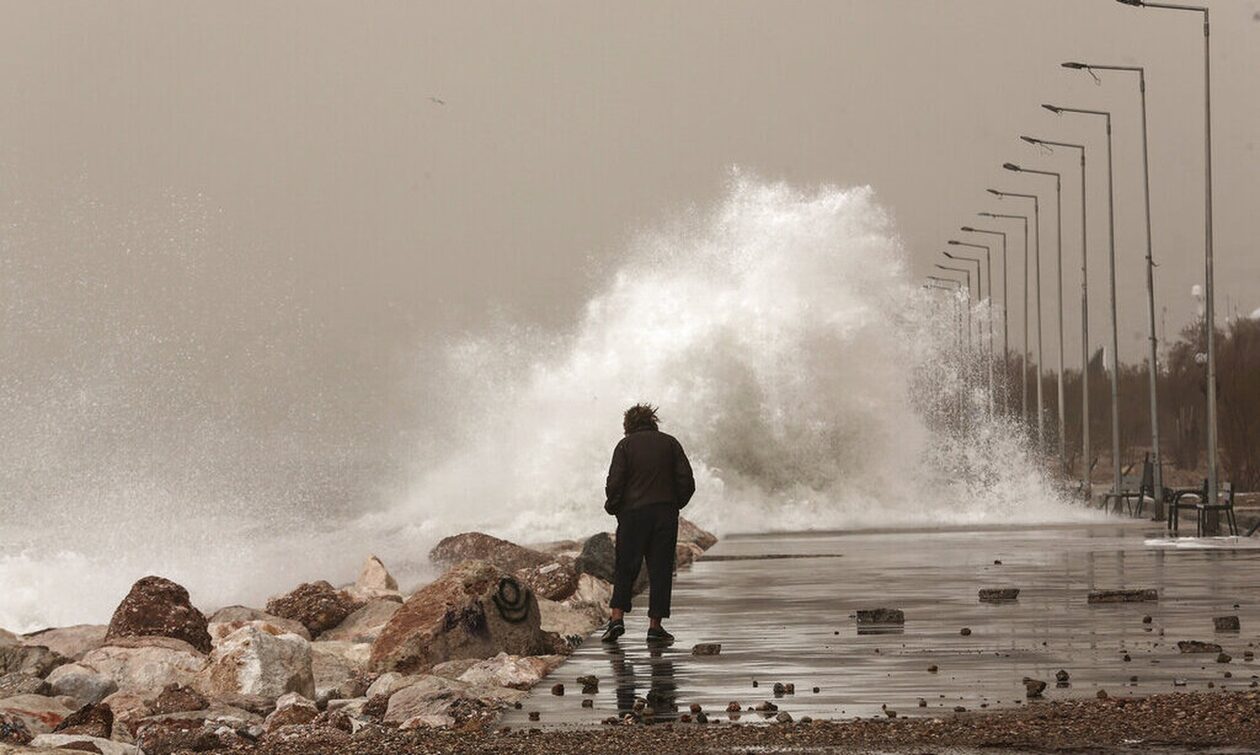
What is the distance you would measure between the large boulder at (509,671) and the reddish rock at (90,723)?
95.6 inches

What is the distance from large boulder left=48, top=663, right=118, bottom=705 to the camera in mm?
17766

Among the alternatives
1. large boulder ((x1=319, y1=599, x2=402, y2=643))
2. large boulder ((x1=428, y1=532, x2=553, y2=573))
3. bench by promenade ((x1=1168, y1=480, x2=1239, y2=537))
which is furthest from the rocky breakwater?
bench by promenade ((x1=1168, y1=480, x2=1239, y2=537))

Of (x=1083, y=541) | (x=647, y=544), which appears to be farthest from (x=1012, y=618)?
(x=1083, y=541)

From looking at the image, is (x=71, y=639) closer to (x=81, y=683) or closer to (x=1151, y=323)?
(x=81, y=683)

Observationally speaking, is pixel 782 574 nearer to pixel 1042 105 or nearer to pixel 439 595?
pixel 439 595

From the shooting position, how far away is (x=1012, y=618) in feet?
60.6

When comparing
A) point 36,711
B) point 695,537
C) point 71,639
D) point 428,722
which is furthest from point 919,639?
point 695,537

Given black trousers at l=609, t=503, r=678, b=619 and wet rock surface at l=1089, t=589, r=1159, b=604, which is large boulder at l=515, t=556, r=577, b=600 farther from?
black trousers at l=609, t=503, r=678, b=619

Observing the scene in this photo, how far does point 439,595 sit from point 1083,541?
21.2 metres

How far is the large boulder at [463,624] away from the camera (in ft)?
55.7

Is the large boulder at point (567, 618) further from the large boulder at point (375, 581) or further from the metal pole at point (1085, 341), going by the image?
the metal pole at point (1085, 341)

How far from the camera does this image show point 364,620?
25750mm

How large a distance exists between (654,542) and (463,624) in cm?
160

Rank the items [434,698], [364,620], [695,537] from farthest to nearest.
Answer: [695,537] < [364,620] < [434,698]
